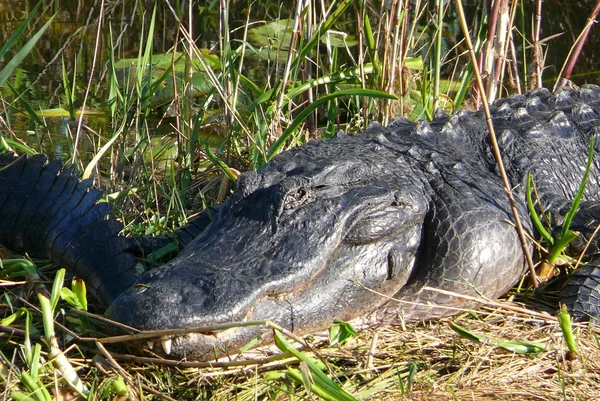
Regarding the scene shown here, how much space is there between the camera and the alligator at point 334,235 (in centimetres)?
256

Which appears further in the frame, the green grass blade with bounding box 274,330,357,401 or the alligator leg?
the alligator leg

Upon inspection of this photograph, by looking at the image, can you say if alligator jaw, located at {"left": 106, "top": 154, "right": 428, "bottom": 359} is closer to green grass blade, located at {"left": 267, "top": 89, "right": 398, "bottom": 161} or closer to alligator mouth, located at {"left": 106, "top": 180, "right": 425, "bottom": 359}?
alligator mouth, located at {"left": 106, "top": 180, "right": 425, "bottom": 359}

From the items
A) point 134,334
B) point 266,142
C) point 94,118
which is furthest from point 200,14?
point 134,334

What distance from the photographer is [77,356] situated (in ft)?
8.64

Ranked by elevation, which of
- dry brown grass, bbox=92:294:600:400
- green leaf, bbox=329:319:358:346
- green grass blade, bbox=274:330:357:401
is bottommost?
dry brown grass, bbox=92:294:600:400

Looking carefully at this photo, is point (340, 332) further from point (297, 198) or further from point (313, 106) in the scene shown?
point (313, 106)

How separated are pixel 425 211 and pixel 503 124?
75 cm

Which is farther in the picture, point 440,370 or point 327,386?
point 440,370

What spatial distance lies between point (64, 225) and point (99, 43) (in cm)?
355

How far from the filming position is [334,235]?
2795 millimetres

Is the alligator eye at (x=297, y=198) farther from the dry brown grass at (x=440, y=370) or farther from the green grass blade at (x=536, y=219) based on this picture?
the green grass blade at (x=536, y=219)

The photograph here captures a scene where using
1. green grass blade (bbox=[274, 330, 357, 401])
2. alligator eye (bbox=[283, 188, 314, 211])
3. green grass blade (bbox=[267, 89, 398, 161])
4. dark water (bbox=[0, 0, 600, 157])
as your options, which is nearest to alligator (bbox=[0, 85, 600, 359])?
alligator eye (bbox=[283, 188, 314, 211])

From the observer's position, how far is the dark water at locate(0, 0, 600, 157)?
17.1 feet

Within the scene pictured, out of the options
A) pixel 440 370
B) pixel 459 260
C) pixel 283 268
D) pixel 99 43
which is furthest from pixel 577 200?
pixel 99 43
